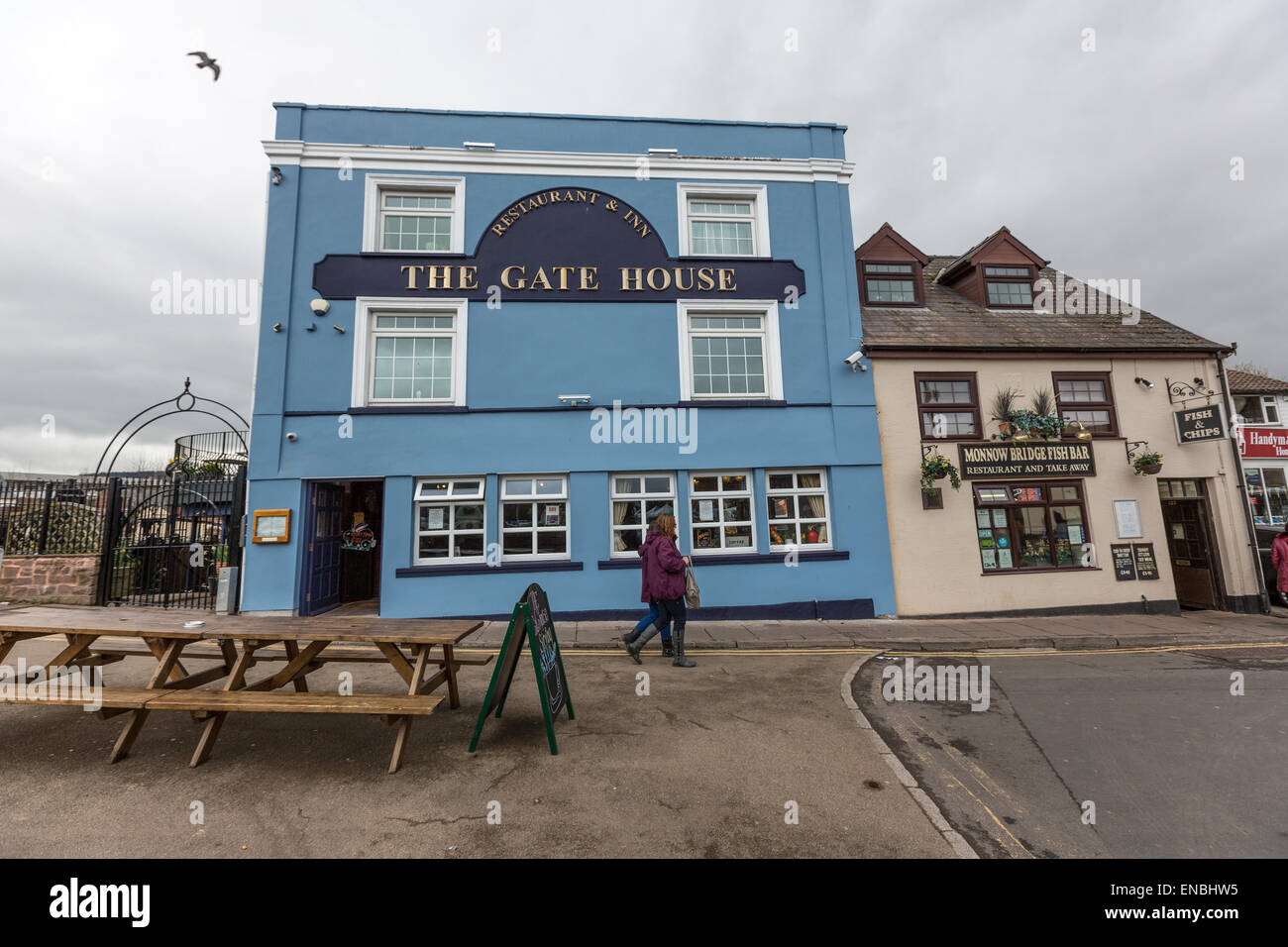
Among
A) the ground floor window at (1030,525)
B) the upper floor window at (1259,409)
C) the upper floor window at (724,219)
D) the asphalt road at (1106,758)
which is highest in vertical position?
the upper floor window at (724,219)

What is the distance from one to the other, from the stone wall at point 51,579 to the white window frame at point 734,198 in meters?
13.5

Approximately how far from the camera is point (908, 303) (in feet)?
44.5

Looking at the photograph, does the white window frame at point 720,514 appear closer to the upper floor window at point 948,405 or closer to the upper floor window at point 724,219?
the upper floor window at point 948,405

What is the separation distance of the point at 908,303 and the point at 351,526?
14.3m

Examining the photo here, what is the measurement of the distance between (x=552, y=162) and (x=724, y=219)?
13.2 feet

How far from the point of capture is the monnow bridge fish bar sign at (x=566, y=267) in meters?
11.0

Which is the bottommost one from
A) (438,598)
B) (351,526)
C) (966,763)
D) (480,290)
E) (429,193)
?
(966,763)

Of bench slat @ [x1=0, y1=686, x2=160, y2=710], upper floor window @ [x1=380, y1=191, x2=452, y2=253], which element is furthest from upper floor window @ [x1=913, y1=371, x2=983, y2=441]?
bench slat @ [x1=0, y1=686, x2=160, y2=710]

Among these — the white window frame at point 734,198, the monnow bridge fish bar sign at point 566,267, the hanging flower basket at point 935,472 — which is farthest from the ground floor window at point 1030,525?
the white window frame at point 734,198

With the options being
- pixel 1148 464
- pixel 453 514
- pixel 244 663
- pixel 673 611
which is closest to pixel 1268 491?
pixel 1148 464

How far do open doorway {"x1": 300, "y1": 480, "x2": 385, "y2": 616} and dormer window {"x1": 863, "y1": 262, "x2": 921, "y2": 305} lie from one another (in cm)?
1245

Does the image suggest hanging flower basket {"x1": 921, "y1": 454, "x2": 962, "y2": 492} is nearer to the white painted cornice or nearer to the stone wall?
the white painted cornice
